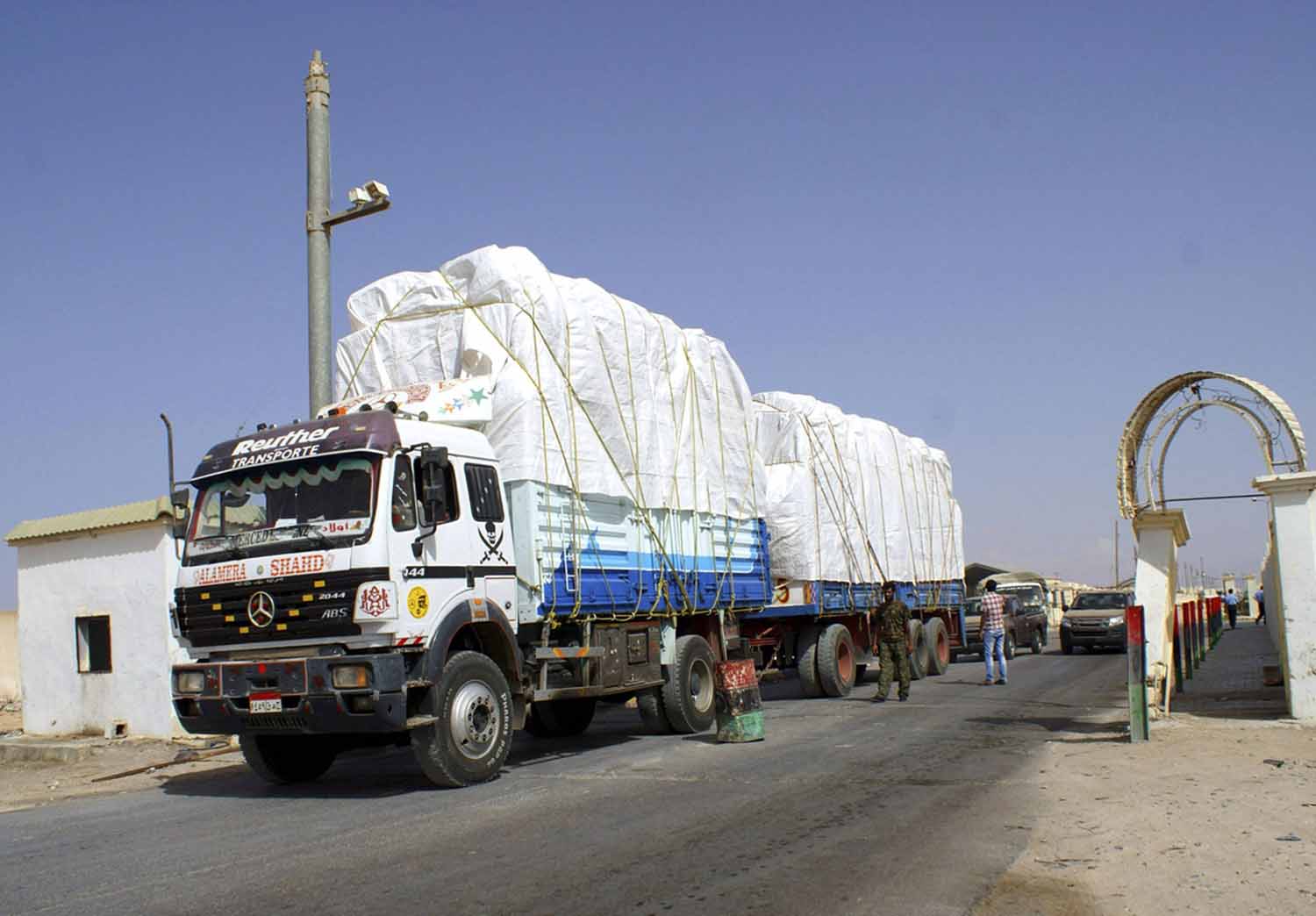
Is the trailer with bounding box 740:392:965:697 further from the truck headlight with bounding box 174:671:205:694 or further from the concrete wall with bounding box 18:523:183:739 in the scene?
the concrete wall with bounding box 18:523:183:739

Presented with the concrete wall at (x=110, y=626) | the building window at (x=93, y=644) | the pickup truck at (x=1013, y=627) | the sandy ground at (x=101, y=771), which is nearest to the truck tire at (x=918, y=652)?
the pickup truck at (x=1013, y=627)

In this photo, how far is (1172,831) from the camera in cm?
739

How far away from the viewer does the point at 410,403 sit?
37.1ft

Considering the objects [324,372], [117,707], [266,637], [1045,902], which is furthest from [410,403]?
[117,707]

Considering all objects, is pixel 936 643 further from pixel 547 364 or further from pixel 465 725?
pixel 465 725

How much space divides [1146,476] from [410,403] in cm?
969

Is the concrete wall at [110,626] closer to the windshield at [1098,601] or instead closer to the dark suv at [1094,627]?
the dark suv at [1094,627]

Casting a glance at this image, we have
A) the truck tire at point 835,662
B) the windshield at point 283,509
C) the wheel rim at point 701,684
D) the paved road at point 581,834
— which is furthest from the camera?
the truck tire at point 835,662

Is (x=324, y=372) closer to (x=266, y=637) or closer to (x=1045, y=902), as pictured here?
(x=266, y=637)

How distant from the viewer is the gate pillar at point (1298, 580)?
483 inches

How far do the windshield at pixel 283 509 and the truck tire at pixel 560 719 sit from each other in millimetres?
5081

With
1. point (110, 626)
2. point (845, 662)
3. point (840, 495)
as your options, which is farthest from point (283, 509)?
point (840, 495)

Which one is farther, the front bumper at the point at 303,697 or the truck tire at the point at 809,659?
the truck tire at the point at 809,659

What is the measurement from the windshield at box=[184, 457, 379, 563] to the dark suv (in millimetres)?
24756
